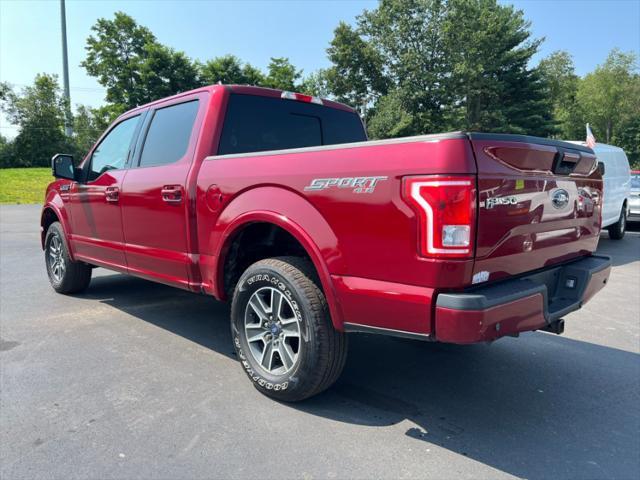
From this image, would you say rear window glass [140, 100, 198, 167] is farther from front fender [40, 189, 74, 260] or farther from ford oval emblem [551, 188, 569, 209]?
ford oval emblem [551, 188, 569, 209]

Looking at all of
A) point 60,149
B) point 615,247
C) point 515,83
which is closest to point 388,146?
point 615,247

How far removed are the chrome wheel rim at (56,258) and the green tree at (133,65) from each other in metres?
36.3

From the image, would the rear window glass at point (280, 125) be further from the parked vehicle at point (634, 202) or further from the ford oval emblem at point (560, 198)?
the parked vehicle at point (634, 202)

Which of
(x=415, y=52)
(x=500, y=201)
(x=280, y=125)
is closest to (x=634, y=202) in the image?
(x=280, y=125)

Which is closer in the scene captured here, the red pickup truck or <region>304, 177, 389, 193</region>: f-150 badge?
the red pickup truck

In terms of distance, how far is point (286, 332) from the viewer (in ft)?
9.89

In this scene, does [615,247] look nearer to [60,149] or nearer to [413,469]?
[413,469]

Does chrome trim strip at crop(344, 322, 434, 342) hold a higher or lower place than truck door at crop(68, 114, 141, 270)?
lower

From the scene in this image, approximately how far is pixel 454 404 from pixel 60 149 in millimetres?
45037

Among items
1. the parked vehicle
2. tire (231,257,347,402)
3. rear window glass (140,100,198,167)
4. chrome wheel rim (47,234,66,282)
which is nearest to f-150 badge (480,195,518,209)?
tire (231,257,347,402)

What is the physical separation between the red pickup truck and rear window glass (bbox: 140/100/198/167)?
0.02 metres

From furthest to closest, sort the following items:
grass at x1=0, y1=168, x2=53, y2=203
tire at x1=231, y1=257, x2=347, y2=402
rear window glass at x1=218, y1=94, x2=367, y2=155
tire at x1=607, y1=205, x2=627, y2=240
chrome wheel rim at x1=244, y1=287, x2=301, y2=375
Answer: grass at x1=0, y1=168, x2=53, y2=203
tire at x1=607, y1=205, x2=627, y2=240
rear window glass at x1=218, y1=94, x2=367, y2=155
chrome wheel rim at x1=244, y1=287, x2=301, y2=375
tire at x1=231, y1=257, x2=347, y2=402

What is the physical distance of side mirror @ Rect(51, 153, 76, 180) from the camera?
4984mm

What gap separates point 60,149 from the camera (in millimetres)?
40844
